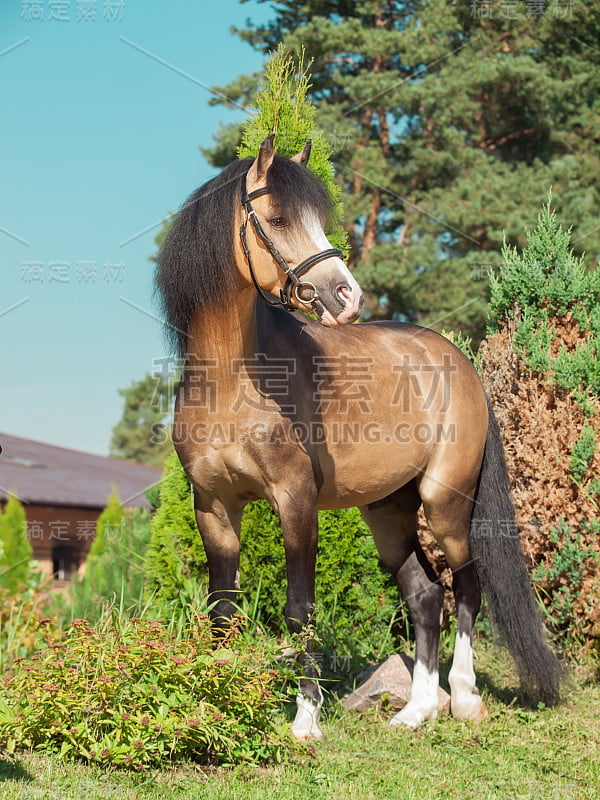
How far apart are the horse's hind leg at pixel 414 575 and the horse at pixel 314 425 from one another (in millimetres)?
10

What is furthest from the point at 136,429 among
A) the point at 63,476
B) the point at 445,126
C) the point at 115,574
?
the point at 115,574

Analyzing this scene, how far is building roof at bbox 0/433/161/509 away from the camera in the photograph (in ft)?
58.2

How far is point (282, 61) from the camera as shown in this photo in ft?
21.1

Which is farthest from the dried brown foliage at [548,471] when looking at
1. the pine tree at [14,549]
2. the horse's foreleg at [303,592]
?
the pine tree at [14,549]

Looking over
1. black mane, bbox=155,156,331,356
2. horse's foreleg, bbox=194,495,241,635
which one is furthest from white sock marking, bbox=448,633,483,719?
black mane, bbox=155,156,331,356

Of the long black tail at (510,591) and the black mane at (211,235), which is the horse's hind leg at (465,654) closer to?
the long black tail at (510,591)

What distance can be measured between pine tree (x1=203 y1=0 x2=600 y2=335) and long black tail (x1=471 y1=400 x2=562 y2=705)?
12.1m

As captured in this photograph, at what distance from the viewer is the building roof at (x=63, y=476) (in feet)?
58.2

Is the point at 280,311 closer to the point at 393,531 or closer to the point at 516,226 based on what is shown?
the point at 393,531

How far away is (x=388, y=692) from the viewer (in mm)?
Answer: 5184

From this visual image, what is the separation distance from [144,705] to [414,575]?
2.30 metres

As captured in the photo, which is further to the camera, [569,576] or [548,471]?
[548,471]

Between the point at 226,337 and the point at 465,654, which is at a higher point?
the point at 226,337

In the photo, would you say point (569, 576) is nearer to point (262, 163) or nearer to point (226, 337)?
point (226, 337)
